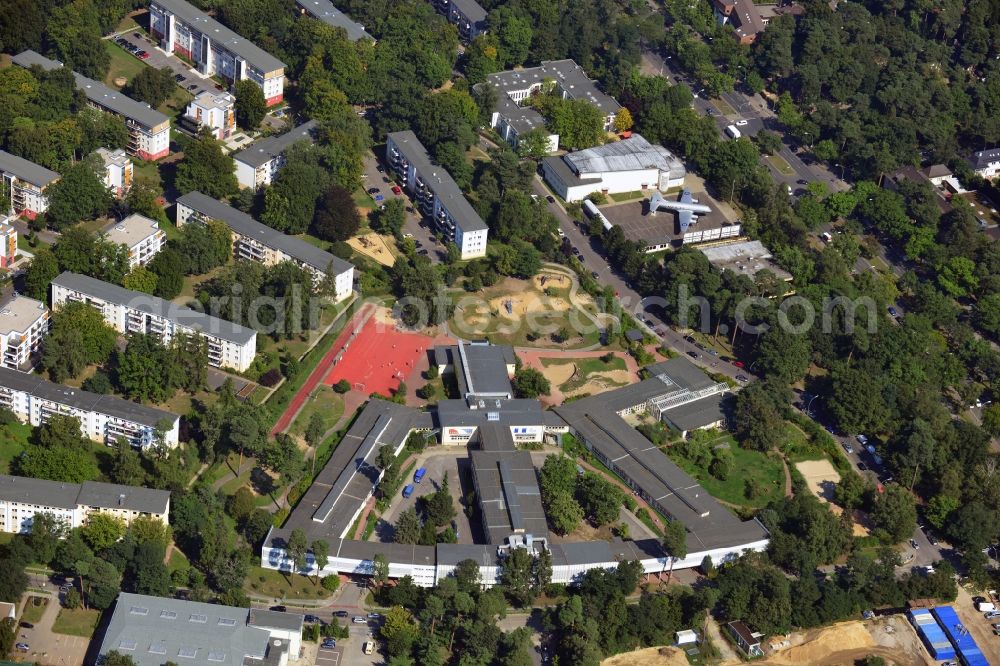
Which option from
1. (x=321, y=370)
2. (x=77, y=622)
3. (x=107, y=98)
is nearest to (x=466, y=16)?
(x=107, y=98)

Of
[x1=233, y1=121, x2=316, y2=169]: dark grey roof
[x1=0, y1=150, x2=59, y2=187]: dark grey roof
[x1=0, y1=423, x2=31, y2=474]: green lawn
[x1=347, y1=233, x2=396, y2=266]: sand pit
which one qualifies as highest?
[x1=233, y1=121, x2=316, y2=169]: dark grey roof

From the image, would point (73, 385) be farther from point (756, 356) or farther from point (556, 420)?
point (756, 356)

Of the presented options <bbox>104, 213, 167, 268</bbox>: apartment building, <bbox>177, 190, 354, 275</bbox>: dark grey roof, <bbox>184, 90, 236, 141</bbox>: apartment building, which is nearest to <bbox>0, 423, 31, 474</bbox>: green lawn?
<bbox>104, 213, 167, 268</bbox>: apartment building

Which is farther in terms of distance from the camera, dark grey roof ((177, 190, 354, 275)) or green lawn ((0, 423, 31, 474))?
dark grey roof ((177, 190, 354, 275))

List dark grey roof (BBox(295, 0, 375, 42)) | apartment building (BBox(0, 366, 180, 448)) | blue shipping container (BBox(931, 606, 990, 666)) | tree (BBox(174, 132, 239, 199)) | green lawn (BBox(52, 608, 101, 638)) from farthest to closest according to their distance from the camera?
dark grey roof (BBox(295, 0, 375, 42)), tree (BBox(174, 132, 239, 199)), apartment building (BBox(0, 366, 180, 448)), blue shipping container (BBox(931, 606, 990, 666)), green lawn (BBox(52, 608, 101, 638))

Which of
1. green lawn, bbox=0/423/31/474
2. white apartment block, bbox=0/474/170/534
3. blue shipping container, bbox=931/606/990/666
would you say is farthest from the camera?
green lawn, bbox=0/423/31/474

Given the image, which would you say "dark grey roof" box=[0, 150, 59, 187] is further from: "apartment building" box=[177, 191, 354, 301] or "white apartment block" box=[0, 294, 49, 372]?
"white apartment block" box=[0, 294, 49, 372]

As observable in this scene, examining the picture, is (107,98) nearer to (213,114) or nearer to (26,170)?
(213,114)

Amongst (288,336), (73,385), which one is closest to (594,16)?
(288,336)
